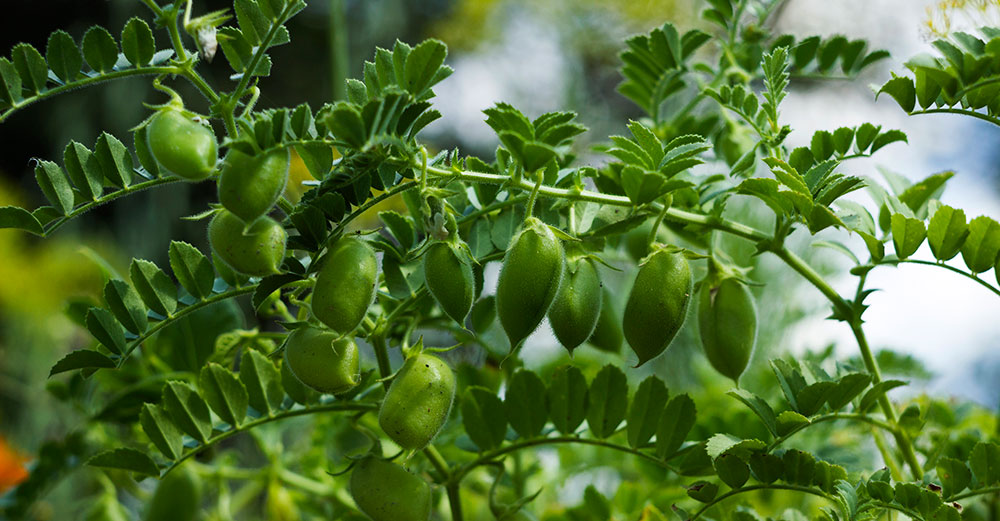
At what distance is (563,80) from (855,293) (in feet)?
3.31

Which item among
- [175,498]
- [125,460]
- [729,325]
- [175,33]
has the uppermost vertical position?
[175,33]

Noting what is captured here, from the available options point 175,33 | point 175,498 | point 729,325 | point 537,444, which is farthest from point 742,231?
point 175,498

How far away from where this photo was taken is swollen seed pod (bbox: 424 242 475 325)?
0.38 metres

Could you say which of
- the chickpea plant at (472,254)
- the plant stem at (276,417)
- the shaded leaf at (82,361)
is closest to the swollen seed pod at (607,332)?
the chickpea plant at (472,254)

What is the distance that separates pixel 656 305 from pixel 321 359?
14cm

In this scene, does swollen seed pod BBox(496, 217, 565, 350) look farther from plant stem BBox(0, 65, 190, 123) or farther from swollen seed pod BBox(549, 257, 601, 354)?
plant stem BBox(0, 65, 190, 123)

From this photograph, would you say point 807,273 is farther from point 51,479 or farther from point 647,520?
point 51,479

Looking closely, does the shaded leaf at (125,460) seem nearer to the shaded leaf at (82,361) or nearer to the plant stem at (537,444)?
the shaded leaf at (82,361)

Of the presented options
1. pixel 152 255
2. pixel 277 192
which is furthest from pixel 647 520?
pixel 152 255

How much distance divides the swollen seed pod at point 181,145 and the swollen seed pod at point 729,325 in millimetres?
240

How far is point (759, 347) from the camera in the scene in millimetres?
919

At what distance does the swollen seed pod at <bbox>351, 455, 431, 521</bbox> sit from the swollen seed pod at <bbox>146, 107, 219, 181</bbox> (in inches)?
6.1

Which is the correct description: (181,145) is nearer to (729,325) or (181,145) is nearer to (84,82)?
(84,82)

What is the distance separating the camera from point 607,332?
0.56 m
